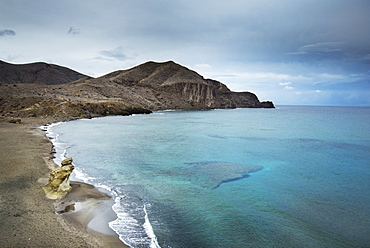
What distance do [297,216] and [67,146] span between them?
69.9ft

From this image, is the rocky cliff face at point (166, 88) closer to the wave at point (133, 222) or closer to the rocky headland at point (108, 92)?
the rocky headland at point (108, 92)

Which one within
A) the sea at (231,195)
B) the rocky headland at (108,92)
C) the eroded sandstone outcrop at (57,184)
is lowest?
the sea at (231,195)

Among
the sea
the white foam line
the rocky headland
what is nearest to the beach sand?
the sea

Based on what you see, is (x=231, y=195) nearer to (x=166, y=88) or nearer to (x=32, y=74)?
(x=166, y=88)

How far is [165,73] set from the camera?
155500 mm

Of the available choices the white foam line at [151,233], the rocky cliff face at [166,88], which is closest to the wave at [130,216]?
the white foam line at [151,233]

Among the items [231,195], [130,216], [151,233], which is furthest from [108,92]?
[151,233]

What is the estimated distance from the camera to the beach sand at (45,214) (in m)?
7.06

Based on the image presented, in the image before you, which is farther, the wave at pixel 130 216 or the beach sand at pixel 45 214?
the wave at pixel 130 216

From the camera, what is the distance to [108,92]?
100688 mm

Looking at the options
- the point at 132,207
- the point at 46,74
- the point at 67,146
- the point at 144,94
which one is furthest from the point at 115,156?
the point at 46,74

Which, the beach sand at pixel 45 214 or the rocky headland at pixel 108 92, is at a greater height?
the rocky headland at pixel 108 92

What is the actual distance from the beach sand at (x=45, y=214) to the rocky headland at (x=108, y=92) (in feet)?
138

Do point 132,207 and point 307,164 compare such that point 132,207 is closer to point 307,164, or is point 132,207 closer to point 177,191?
point 177,191
